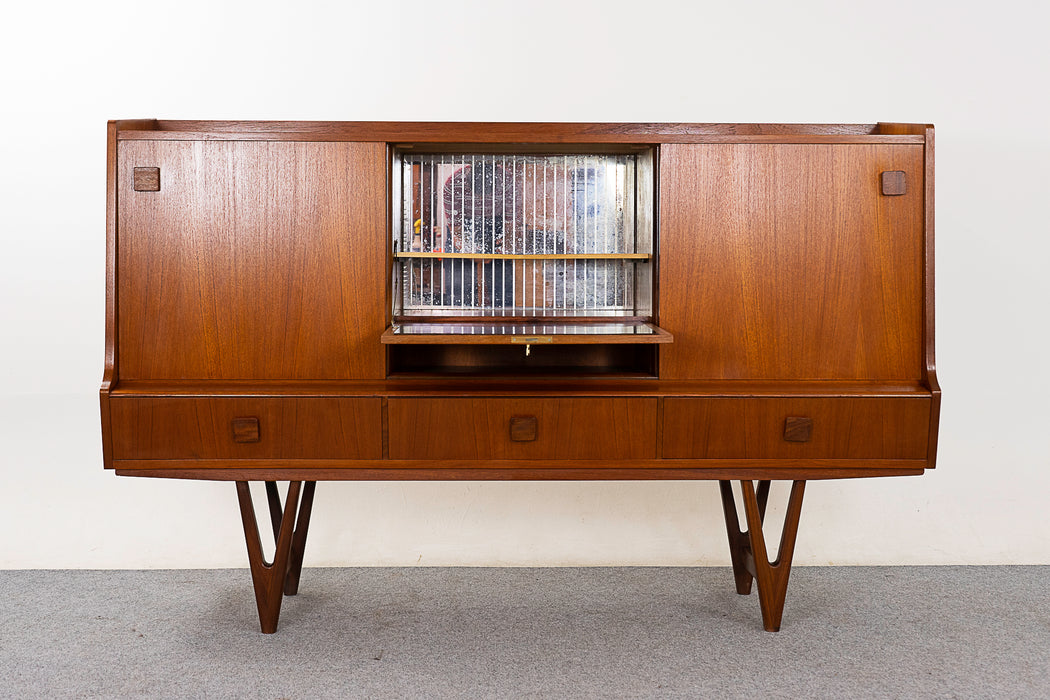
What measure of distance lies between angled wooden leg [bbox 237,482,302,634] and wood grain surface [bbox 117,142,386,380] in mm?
450

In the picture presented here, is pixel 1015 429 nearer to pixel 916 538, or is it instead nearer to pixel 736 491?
pixel 916 538

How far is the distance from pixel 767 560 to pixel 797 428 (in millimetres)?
516

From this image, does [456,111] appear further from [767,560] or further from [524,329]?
[767,560]

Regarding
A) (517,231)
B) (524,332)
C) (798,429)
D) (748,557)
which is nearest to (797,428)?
(798,429)

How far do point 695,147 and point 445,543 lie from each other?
70.6 inches

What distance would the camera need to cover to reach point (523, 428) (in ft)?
7.16

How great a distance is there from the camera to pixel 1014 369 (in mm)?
3074

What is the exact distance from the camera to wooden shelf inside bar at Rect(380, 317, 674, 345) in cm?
203

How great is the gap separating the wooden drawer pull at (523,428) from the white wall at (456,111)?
0.99 m

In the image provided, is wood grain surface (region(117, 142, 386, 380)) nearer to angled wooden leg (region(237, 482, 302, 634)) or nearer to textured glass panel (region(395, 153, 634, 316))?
textured glass panel (region(395, 153, 634, 316))

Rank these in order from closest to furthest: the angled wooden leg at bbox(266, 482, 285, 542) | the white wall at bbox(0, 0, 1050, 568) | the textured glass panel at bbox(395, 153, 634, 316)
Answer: the textured glass panel at bbox(395, 153, 634, 316) → the angled wooden leg at bbox(266, 482, 285, 542) → the white wall at bbox(0, 0, 1050, 568)

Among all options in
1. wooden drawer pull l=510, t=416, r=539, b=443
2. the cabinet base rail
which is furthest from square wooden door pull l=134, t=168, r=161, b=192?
wooden drawer pull l=510, t=416, r=539, b=443

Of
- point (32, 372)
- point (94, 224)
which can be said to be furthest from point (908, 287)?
point (32, 372)

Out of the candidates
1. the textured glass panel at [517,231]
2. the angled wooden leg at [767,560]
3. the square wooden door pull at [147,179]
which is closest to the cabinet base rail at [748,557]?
the angled wooden leg at [767,560]
